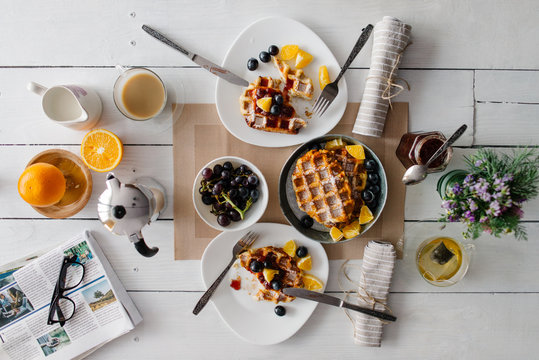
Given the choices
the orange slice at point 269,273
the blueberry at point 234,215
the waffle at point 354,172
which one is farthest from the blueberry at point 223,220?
the waffle at point 354,172

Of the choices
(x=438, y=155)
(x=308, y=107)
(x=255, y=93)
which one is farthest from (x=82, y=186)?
(x=438, y=155)

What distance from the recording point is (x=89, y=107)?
1.47 m

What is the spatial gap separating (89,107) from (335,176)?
3.23 feet

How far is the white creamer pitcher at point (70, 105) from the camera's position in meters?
1.43

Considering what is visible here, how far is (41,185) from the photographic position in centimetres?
139

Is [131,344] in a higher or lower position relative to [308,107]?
lower

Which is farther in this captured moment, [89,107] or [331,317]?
[331,317]

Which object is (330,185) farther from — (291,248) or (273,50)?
(273,50)

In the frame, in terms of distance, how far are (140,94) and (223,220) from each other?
0.59 meters

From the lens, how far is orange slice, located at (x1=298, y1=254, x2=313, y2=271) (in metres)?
1.54

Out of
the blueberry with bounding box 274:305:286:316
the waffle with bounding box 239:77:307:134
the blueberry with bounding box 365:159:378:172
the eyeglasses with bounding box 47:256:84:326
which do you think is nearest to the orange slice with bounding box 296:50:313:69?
the waffle with bounding box 239:77:307:134

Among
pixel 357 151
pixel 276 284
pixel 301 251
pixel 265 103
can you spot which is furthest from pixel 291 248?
pixel 265 103

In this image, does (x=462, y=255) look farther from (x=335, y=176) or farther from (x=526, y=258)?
(x=335, y=176)

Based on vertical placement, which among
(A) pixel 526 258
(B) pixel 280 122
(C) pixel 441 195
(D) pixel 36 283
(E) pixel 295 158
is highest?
(B) pixel 280 122
